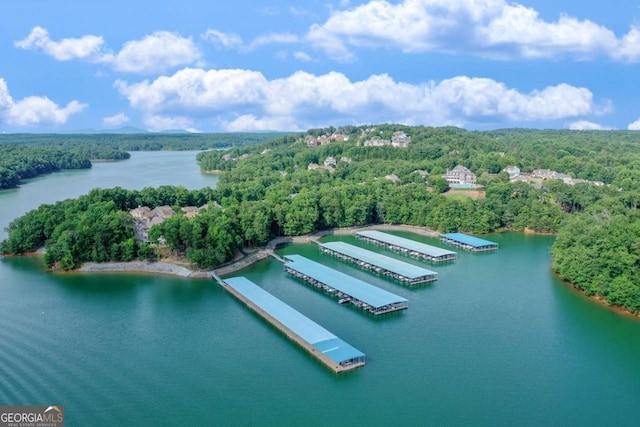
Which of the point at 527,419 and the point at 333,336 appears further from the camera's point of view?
the point at 333,336

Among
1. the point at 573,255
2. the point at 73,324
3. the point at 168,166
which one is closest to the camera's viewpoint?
the point at 73,324

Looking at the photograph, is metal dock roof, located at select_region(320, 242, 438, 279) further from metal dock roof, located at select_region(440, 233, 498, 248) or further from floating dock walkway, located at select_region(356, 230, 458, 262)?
metal dock roof, located at select_region(440, 233, 498, 248)

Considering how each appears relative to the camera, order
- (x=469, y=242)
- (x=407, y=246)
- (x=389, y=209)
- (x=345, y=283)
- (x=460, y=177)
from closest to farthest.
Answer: (x=345, y=283)
(x=407, y=246)
(x=469, y=242)
(x=389, y=209)
(x=460, y=177)

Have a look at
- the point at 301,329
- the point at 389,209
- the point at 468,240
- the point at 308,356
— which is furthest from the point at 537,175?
the point at 308,356

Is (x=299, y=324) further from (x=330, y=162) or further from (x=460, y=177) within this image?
(x=330, y=162)

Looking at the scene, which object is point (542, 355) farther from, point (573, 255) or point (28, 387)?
point (28, 387)

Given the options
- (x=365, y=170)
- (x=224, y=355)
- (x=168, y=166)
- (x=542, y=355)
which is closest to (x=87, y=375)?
(x=224, y=355)

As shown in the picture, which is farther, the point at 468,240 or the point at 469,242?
the point at 468,240
